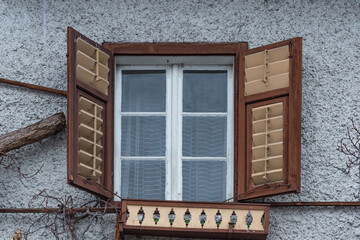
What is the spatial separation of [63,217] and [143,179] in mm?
755

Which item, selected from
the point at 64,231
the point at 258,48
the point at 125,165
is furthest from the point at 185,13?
the point at 64,231

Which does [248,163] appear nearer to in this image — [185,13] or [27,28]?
[185,13]

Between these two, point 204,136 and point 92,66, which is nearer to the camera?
point 92,66

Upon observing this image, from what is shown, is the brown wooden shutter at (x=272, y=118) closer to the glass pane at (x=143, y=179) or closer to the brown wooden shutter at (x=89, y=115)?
the glass pane at (x=143, y=179)

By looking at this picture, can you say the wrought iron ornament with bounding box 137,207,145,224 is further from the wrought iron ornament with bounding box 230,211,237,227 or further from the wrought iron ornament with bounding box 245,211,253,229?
the wrought iron ornament with bounding box 245,211,253,229

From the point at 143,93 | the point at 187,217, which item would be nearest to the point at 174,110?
the point at 143,93

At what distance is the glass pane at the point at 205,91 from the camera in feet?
32.8

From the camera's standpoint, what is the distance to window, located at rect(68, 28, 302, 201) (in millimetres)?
9359

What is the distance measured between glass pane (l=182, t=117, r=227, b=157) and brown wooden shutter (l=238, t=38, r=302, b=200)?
1.09 feet

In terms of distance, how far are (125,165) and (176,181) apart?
1.44ft

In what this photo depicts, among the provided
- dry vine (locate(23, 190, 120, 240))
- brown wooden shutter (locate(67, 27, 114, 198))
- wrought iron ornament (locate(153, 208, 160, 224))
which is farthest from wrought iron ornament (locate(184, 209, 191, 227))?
brown wooden shutter (locate(67, 27, 114, 198))

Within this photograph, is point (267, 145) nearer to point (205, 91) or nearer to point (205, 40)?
point (205, 91)

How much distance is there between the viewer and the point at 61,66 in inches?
391

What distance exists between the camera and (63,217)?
946 cm
